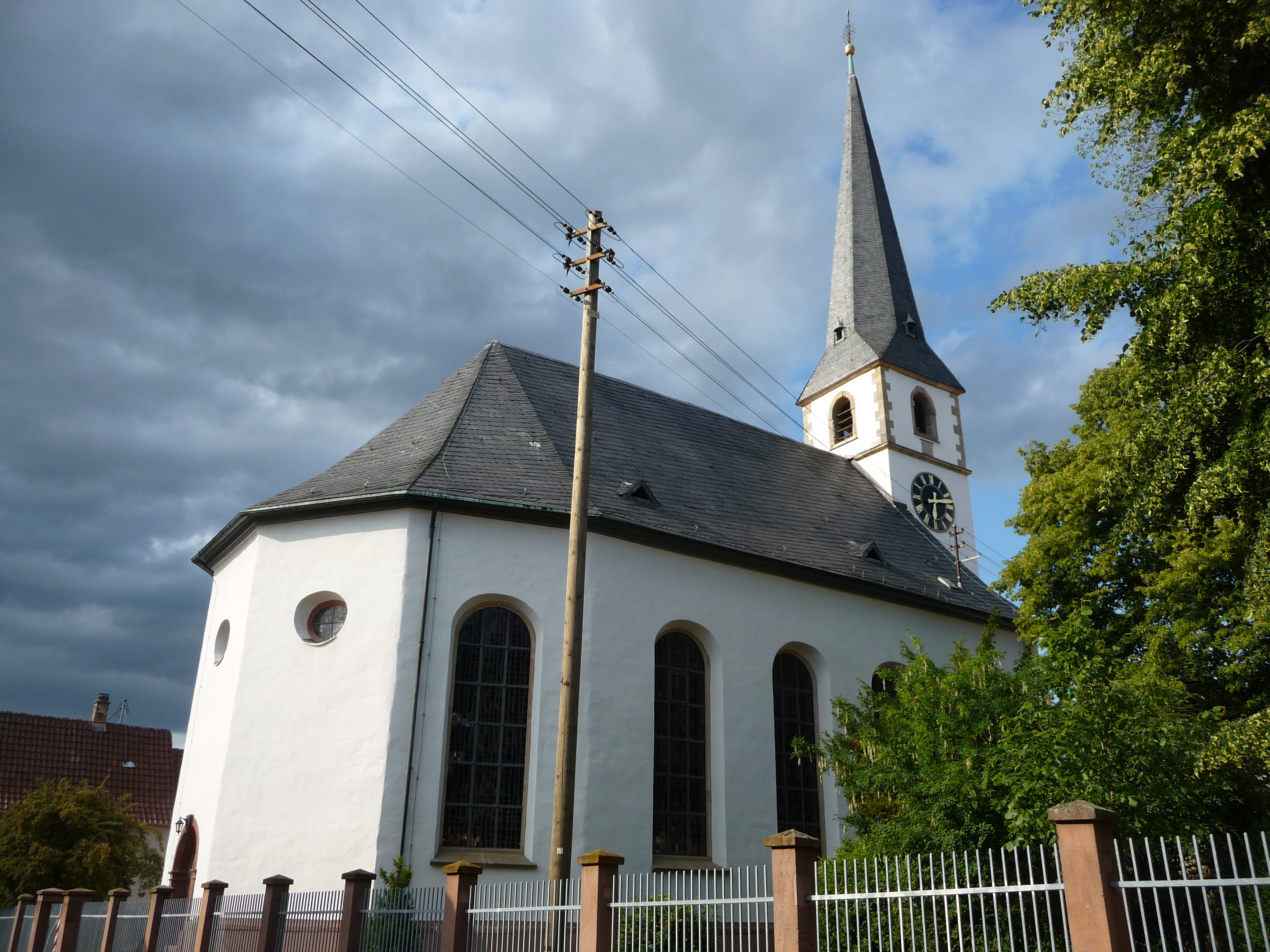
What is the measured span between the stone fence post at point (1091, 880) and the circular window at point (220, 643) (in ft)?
46.4

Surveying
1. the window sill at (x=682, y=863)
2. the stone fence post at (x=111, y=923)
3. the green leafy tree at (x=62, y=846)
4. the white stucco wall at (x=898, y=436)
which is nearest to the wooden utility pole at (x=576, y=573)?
the window sill at (x=682, y=863)

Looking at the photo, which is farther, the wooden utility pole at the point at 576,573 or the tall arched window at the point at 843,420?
the tall arched window at the point at 843,420

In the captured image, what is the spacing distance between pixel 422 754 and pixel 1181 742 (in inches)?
366

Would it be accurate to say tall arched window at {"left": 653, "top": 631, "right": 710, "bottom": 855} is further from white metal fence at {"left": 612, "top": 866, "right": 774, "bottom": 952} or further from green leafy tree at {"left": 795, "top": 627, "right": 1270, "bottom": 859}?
white metal fence at {"left": 612, "top": 866, "right": 774, "bottom": 952}

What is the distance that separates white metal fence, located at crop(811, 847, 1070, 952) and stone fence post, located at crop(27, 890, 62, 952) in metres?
12.9

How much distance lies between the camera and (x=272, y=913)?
471 inches

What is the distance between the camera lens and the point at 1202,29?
32.1 ft

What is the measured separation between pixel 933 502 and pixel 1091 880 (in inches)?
859

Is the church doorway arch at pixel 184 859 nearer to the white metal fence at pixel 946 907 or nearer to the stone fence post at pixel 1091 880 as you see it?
the white metal fence at pixel 946 907

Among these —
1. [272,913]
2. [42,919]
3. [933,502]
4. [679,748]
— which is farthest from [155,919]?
[933,502]

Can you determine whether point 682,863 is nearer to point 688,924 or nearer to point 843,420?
point 688,924

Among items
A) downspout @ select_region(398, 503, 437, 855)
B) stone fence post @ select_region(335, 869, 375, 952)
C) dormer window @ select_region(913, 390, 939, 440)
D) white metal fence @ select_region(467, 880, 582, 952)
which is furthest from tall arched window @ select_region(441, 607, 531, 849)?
dormer window @ select_region(913, 390, 939, 440)

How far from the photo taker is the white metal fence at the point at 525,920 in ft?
31.3

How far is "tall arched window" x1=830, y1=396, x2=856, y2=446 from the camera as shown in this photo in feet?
93.8
